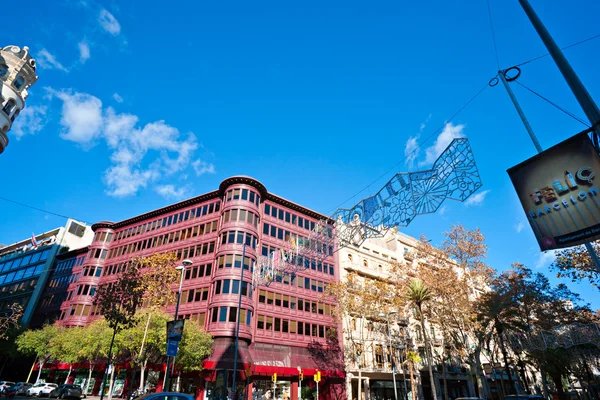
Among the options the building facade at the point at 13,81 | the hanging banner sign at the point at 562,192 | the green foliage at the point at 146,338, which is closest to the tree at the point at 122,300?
the green foliage at the point at 146,338

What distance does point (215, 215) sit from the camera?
4503 cm

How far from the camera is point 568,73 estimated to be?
262 inches

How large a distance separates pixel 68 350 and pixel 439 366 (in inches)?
1919

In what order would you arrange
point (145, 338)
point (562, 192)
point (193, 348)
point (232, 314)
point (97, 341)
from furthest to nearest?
point (232, 314)
point (97, 341)
point (193, 348)
point (145, 338)
point (562, 192)

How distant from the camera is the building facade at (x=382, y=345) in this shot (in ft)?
135

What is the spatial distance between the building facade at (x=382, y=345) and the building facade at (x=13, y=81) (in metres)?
43.0

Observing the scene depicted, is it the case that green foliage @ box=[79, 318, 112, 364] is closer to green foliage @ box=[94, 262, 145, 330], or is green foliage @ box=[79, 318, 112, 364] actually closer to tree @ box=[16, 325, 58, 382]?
green foliage @ box=[94, 262, 145, 330]

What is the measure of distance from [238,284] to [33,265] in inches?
2114

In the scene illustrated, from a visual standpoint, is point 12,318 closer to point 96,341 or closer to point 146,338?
point 96,341

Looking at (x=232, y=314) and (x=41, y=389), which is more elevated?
(x=232, y=314)

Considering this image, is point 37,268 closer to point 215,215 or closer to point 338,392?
point 215,215

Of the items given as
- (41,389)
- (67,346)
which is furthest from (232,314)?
(41,389)

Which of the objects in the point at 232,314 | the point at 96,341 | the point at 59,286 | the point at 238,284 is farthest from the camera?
the point at 59,286

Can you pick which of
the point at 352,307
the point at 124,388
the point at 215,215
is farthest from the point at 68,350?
the point at 352,307
